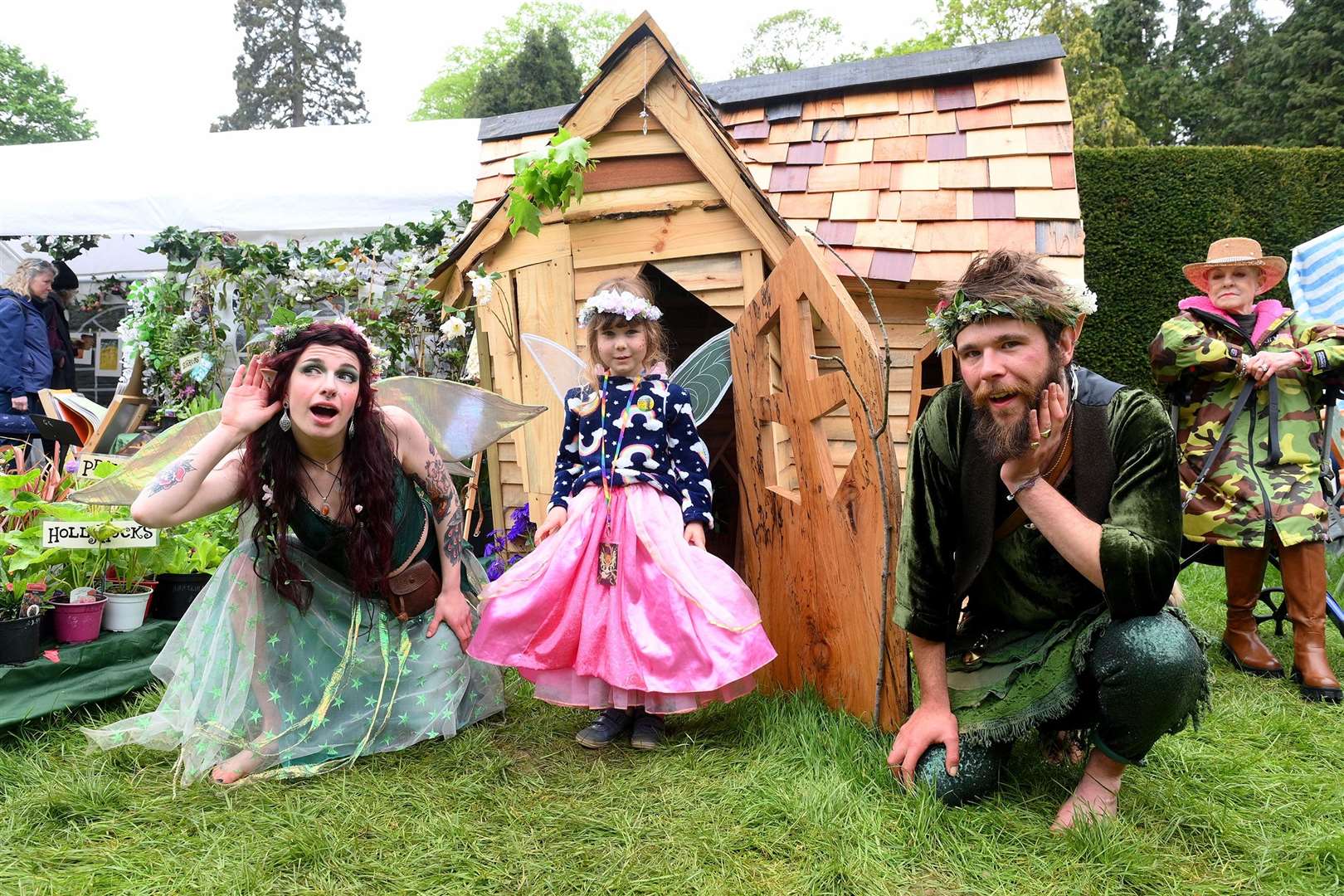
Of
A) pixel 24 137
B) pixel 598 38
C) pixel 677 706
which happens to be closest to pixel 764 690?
pixel 677 706

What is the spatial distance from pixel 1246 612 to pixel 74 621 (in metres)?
4.64

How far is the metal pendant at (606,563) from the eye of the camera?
294cm

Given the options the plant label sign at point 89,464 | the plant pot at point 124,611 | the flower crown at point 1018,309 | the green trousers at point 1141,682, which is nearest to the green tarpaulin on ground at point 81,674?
the plant pot at point 124,611

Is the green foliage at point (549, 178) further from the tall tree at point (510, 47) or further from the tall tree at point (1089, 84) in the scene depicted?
the tall tree at point (510, 47)

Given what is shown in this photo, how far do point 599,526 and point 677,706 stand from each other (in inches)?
26.0

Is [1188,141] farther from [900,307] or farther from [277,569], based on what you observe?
[277,569]

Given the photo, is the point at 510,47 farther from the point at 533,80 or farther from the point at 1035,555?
the point at 1035,555

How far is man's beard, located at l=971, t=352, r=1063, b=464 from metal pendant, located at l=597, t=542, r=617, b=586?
1.32 m

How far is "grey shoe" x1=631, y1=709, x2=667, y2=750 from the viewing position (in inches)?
111

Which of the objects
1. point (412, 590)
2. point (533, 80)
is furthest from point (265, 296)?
point (533, 80)

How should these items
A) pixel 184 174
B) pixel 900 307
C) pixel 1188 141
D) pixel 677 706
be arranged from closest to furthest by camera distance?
pixel 677 706
pixel 900 307
pixel 184 174
pixel 1188 141

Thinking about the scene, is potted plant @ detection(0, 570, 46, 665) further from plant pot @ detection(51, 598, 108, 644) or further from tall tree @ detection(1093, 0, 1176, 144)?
tall tree @ detection(1093, 0, 1176, 144)

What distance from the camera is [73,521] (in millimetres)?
3264

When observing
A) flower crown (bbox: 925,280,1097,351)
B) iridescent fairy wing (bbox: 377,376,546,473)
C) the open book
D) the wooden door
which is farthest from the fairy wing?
the open book
